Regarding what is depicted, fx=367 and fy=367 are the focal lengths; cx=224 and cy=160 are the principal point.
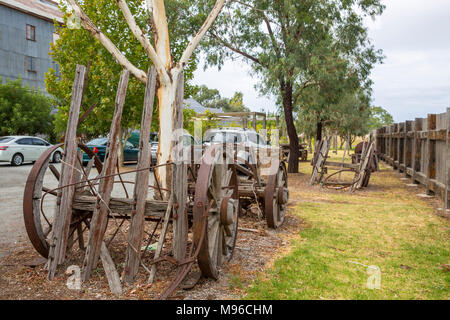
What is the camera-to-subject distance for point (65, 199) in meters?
4.18

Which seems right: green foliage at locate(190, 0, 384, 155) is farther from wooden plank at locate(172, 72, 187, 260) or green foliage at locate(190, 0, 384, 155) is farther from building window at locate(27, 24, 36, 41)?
building window at locate(27, 24, 36, 41)

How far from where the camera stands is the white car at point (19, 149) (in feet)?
53.6

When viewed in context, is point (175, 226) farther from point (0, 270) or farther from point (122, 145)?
point (122, 145)

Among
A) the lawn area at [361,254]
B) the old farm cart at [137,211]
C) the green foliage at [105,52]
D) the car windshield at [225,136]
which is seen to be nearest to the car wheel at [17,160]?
the green foliage at [105,52]

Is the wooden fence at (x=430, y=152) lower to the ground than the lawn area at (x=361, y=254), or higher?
higher

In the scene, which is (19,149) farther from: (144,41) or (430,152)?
(430,152)

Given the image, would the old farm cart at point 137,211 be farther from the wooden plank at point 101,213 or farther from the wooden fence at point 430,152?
the wooden fence at point 430,152

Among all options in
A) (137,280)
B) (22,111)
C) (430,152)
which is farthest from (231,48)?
(22,111)

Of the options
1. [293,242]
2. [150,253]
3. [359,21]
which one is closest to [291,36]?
[359,21]

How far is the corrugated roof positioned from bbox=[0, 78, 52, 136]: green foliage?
5763mm

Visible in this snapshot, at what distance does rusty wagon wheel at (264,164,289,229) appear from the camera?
6.27 metres

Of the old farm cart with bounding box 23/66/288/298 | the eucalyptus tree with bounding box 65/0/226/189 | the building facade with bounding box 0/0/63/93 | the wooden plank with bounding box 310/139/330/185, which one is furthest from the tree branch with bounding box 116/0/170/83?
the building facade with bounding box 0/0/63/93

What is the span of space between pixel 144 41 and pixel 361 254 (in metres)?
4.94

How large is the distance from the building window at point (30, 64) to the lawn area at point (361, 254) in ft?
81.3
